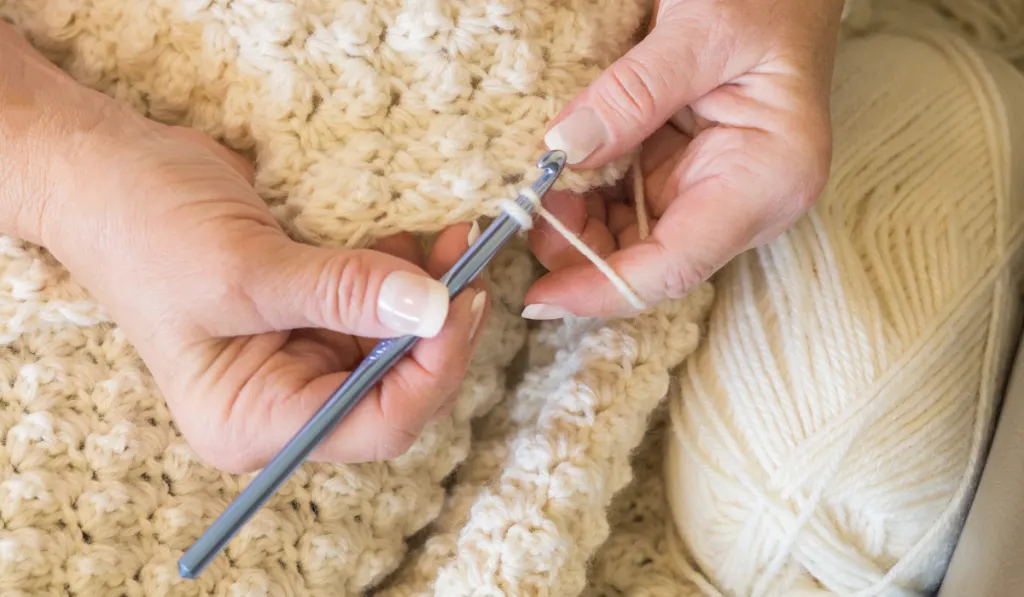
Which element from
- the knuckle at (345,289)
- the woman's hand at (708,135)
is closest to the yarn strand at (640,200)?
the woman's hand at (708,135)

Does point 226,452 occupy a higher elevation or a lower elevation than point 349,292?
lower

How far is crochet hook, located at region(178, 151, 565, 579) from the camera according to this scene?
0.55 meters

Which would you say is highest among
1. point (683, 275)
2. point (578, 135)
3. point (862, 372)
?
point (578, 135)

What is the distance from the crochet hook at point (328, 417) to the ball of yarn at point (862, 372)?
0.28 m

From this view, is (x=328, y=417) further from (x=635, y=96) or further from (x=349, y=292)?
(x=635, y=96)

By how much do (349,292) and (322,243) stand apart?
3.8 inches

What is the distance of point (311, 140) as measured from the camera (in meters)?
0.63

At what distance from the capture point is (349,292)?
0.54m

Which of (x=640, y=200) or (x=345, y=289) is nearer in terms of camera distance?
(x=345, y=289)

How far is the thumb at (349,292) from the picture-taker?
54cm

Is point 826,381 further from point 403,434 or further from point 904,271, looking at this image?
point 403,434

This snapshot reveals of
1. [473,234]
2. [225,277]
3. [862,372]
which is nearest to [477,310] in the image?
[473,234]

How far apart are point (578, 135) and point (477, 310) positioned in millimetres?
149

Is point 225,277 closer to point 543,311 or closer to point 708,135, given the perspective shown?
point 543,311
